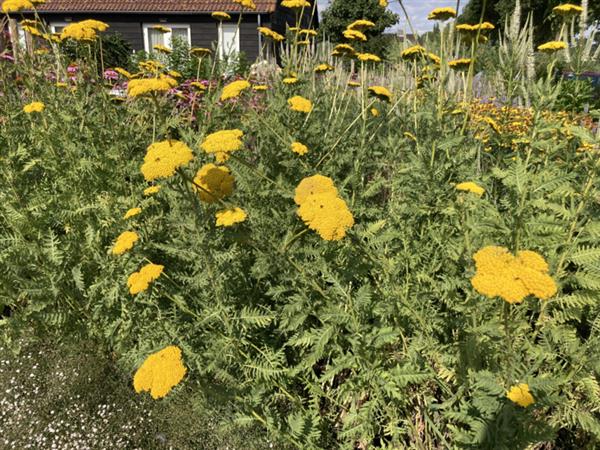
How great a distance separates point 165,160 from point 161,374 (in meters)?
0.95

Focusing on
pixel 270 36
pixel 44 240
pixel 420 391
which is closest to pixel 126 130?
pixel 44 240

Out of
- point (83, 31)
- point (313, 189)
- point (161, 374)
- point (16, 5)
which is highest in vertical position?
point (16, 5)

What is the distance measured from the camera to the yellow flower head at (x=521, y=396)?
144 cm

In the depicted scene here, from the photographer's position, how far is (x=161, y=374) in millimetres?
1787

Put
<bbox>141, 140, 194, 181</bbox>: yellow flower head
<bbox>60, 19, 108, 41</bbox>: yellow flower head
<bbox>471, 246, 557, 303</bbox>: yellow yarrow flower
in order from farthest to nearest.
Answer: <bbox>60, 19, 108, 41</bbox>: yellow flower head → <bbox>141, 140, 194, 181</bbox>: yellow flower head → <bbox>471, 246, 557, 303</bbox>: yellow yarrow flower

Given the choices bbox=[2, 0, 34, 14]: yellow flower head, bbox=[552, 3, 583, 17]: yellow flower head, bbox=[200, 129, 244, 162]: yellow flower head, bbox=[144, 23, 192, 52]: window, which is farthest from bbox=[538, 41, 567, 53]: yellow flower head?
bbox=[144, 23, 192, 52]: window

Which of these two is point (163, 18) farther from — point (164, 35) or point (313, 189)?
point (313, 189)

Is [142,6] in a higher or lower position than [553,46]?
higher

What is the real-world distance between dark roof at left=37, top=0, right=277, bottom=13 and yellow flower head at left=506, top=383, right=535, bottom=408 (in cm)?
2106

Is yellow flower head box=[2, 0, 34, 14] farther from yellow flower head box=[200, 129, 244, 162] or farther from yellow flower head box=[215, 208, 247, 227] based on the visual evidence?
yellow flower head box=[215, 208, 247, 227]

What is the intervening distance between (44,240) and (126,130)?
1037 millimetres

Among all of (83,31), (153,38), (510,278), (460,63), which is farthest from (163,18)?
(510,278)

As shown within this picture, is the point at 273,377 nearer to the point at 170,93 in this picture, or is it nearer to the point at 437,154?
the point at 437,154

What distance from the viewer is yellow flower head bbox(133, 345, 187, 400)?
1756 mm
